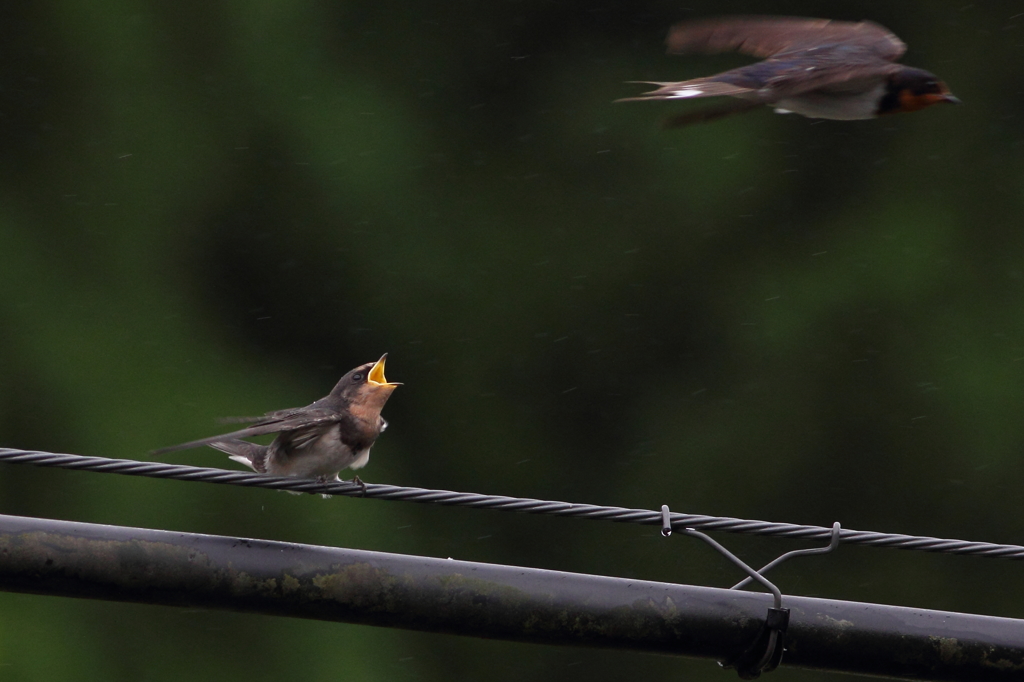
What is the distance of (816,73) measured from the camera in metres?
3.79

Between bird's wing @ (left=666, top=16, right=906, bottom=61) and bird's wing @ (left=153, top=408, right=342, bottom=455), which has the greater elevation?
bird's wing @ (left=666, top=16, right=906, bottom=61)

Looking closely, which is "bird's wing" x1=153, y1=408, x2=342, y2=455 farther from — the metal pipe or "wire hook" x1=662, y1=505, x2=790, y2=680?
"wire hook" x1=662, y1=505, x2=790, y2=680

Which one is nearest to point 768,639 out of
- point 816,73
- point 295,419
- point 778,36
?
point 295,419

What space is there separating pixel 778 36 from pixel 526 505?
3.01 metres

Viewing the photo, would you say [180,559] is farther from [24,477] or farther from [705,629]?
[24,477]

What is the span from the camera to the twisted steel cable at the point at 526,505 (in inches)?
86.8

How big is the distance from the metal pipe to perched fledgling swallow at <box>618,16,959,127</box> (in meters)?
1.52

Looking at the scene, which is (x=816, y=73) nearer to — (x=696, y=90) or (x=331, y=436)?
(x=696, y=90)

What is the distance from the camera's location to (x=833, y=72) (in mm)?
3791

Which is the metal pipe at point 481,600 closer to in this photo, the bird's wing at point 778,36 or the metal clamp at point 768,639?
the metal clamp at point 768,639

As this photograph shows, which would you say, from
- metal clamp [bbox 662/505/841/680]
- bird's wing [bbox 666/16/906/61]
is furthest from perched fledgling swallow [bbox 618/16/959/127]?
metal clamp [bbox 662/505/841/680]

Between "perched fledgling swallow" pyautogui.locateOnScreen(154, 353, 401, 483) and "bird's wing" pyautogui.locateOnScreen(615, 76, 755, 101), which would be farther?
"perched fledgling swallow" pyautogui.locateOnScreen(154, 353, 401, 483)

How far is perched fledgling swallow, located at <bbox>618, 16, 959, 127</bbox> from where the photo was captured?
12.1 ft

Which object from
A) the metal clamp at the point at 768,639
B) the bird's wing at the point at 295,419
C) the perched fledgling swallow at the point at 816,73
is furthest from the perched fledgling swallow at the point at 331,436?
the metal clamp at the point at 768,639
